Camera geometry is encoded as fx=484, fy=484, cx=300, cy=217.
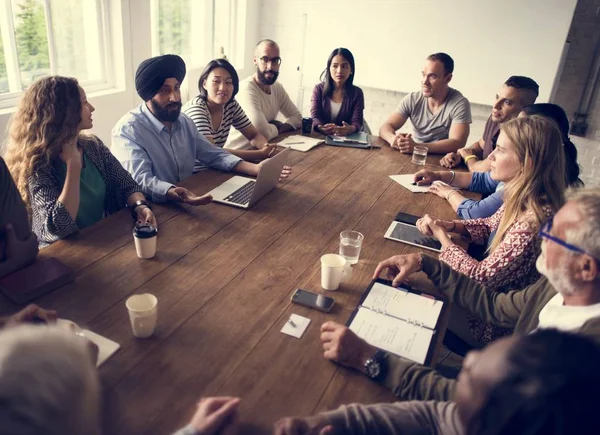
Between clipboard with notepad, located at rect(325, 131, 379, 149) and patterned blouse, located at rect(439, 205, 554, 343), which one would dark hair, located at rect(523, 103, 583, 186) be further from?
clipboard with notepad, located at rect(325, 131, 379, 149)

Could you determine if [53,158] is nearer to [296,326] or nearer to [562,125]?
[296,326]

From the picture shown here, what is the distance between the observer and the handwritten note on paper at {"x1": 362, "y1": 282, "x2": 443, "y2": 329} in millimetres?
1403

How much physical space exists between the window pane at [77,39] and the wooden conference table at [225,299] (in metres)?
2.21

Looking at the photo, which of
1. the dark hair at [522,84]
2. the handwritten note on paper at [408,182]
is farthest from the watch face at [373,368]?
the dark hair at [522,84]

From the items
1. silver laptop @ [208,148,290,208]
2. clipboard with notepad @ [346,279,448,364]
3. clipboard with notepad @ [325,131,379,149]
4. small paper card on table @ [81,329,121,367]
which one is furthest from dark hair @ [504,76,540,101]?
small paper card on table @ [81,329,121,367]

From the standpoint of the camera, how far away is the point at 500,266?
164 centimetres

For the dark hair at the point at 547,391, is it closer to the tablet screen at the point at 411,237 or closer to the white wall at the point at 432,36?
Answer: the tablet screen at the point at 411,237

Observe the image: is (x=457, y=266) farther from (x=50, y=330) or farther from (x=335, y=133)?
(x=335, y=133)

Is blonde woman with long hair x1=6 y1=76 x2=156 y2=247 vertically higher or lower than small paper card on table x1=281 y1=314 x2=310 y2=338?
higher

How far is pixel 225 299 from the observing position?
1.42 metres

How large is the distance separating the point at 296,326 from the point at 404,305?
0.35m

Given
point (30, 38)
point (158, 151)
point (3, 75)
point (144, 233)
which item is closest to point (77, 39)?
point (30, 38)

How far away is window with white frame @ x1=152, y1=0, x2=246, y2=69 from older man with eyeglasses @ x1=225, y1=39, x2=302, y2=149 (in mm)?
1256

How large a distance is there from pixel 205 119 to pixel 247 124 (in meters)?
0.34
